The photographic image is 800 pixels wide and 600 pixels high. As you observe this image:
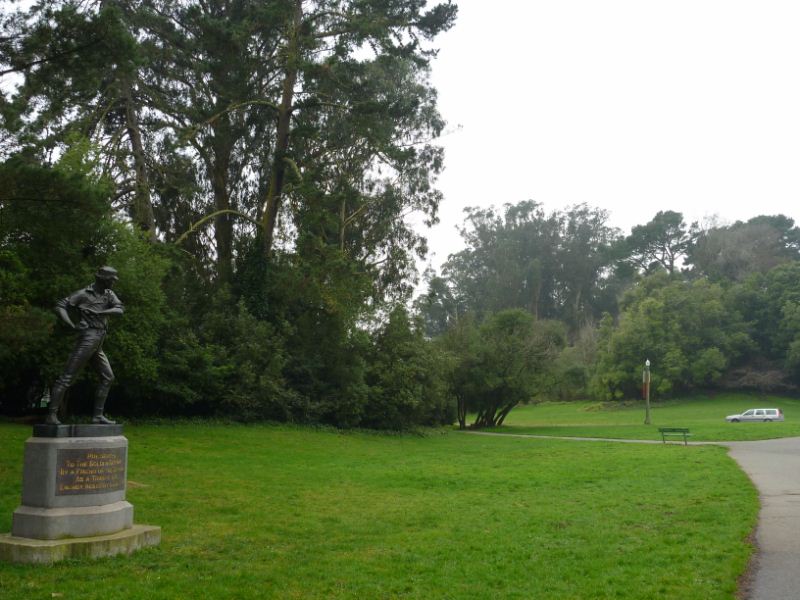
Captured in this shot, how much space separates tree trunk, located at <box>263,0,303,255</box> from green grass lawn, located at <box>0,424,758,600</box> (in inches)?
528

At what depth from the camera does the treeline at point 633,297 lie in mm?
66188

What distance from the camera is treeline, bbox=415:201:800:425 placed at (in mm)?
66188

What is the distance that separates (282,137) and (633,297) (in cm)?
5329

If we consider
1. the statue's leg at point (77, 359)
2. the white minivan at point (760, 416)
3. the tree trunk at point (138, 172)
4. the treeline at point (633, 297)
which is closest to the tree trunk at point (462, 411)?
the treeline at point (633, 297)

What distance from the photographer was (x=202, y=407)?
29.4 meters

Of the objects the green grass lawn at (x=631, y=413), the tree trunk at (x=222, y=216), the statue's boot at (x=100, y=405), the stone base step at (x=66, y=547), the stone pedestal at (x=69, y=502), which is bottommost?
the green grass lawn at (x=631, y=413)

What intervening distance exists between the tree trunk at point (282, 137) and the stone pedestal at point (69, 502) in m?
22.6

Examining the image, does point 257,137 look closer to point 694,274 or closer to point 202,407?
point 202,407

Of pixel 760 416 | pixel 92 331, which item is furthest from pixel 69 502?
pixel 760 416

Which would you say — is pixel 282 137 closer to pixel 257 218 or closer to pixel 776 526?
pixel 257 218

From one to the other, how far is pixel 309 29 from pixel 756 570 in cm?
2695

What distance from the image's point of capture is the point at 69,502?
862 cm

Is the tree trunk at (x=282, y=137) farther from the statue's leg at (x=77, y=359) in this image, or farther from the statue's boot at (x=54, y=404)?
the statue's boot at (x=54, y=404)

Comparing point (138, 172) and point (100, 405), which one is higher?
point (138, 172)
